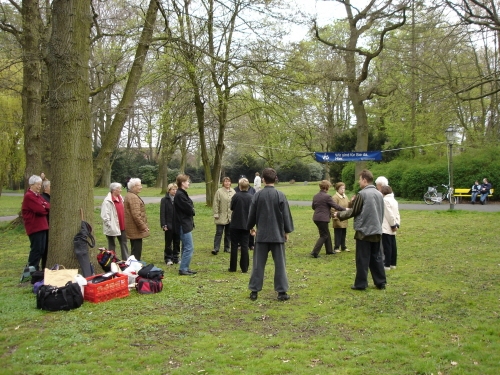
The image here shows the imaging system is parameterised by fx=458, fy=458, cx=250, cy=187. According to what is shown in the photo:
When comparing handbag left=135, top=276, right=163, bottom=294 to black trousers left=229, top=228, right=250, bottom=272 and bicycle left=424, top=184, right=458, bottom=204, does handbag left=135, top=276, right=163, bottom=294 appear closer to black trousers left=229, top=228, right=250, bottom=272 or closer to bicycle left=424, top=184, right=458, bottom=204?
black trousers left=229, top=228, right=250, bottom=272

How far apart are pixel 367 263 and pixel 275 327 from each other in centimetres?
217

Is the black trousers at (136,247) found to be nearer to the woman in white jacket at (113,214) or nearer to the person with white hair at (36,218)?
the woman in white jacket at (113,214)

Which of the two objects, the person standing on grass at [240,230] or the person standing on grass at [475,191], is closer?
the person standing on grass at [240,230]

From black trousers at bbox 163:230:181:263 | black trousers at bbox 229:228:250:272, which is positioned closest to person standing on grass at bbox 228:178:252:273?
black trousers at bbox 229:228:250:272

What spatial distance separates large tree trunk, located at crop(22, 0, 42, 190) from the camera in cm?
1248

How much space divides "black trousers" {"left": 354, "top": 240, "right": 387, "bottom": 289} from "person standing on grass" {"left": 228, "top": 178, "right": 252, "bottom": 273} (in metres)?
2.12

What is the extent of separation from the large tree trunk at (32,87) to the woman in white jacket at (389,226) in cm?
936

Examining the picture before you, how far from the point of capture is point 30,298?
6500 mm

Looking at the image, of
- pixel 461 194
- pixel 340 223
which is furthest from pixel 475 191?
pixel 340 223

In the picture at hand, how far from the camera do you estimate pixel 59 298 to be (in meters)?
5.93

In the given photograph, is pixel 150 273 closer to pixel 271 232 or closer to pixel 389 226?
pixel 271 232

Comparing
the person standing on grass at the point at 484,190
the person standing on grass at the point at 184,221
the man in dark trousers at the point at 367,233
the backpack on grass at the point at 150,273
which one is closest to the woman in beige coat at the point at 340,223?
the man in dark trousers at the point at 367,233

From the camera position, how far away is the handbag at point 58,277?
627cm

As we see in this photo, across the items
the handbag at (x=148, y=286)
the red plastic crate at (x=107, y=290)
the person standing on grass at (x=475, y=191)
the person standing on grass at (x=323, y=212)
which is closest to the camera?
the red plastic crate at (x=107, y=290)
